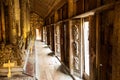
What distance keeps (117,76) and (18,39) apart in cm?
465

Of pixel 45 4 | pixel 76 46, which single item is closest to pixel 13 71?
pixel 76 46

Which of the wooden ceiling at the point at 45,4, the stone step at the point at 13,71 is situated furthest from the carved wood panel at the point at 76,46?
the wooden ceiling at the point at 45,4

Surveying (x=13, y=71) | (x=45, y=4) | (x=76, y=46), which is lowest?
(x=13, y=71)

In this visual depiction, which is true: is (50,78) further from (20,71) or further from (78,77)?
(20,71)

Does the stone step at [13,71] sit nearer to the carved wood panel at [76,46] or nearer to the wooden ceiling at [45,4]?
the carved wood panel at [76,46]

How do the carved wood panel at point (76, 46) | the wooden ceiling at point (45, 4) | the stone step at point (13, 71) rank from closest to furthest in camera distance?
the stone step at point (13, 71)
the carved wood panel at point (76, 46)
the wooden ceiling at point (45, 4)

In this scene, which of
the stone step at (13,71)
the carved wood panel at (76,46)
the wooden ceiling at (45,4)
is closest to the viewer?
the stone step at (13,71)

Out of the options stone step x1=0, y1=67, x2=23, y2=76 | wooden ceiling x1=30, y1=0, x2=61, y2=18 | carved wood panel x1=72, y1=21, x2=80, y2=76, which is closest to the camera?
stone step x1=0, y1=67, x2=23, y2=76

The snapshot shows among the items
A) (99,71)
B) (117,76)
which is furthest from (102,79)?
(117,76)

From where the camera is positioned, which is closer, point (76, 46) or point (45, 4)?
→ point (76, 46)

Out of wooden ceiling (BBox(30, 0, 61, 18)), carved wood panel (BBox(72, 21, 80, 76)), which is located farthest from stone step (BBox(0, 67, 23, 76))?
wooden ceiling (BBox(30, 0, 61, 18))

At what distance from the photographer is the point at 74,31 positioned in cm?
603

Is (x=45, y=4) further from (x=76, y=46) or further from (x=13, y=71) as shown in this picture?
(x=13, y=71)

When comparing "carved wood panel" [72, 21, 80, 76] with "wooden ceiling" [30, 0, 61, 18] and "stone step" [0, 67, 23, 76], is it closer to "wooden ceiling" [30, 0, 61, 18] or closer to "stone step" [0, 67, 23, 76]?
"stone step" [0, 67, 23, 76]
